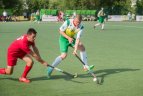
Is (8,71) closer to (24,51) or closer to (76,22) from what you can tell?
(24,51)

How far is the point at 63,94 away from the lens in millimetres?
8195

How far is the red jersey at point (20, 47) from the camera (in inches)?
360

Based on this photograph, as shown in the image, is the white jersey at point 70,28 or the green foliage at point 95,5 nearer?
the white jersey at point 70,28

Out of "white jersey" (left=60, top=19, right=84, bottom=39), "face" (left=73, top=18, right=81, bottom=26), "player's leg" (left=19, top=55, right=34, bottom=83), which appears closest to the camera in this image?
"player's leg" (left=19, top=55, right=34, bottom=83)

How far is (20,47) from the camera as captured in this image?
9.34m

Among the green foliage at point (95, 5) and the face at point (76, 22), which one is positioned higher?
the face at point (76, 22)

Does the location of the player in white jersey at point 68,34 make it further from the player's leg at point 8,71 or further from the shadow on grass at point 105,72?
the player's leg at point 8,71

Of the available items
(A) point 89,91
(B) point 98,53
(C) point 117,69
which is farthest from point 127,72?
(B) point 98,53

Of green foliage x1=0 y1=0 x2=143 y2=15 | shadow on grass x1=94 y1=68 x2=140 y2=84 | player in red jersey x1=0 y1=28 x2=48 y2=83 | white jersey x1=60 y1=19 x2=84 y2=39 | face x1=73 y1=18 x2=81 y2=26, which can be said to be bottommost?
green foliage x1=0 y1=0 x2=143 y2=15

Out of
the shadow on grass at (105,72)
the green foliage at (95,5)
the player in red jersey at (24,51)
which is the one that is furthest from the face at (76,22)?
the green foliage at (95,5)

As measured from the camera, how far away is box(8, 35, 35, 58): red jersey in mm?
9133

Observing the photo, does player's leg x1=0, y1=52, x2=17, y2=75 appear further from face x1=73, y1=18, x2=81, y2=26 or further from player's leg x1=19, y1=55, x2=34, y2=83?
face x1=73, y1=18, x2=81, y2=26

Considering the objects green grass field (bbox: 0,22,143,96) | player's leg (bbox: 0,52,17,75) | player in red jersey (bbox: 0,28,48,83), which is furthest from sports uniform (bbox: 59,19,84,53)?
player's leg (bbox: 0,52,17,75)

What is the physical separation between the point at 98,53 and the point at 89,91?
6.80m
